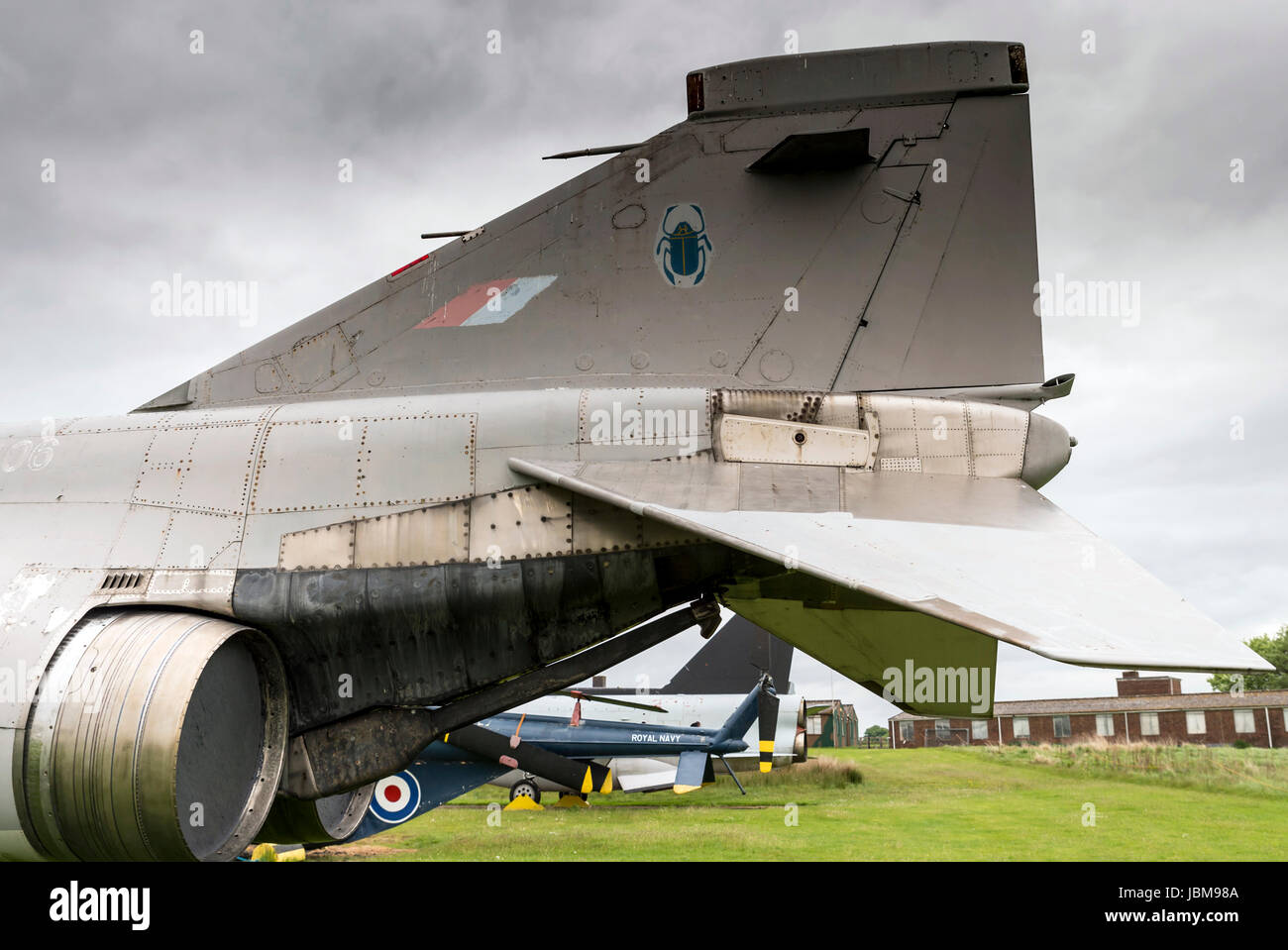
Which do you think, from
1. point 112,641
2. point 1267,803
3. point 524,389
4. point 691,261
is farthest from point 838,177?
point 1267,803

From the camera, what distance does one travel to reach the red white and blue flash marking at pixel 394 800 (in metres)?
10.5

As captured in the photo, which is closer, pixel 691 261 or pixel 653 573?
pixel 653 573

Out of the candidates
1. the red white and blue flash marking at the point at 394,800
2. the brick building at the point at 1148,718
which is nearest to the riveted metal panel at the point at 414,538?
the red white and blue flash marking at the point at 394,800

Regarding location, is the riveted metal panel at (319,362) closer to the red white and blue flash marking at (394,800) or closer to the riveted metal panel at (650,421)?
the riveted metal panel at (650,421)

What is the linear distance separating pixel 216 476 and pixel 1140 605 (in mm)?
5069

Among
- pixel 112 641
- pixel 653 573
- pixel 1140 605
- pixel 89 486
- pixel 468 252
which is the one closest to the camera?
pixel 1140 605

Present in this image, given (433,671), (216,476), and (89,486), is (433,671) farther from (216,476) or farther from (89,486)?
(89,486)

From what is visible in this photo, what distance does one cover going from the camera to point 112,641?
4.66 m

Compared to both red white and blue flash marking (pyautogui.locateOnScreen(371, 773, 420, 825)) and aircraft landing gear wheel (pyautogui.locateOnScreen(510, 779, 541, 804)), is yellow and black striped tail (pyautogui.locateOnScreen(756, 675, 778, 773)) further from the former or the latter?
red white and blue flash marking (pyautogui.locateOnScreen(371, 773, 420, 825))

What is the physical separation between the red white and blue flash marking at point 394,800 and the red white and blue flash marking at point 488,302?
661 cm

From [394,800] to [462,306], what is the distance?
24.1 ft

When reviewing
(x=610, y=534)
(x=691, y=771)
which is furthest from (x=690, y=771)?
(x=610, y=534)

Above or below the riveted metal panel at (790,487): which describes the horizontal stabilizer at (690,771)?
below

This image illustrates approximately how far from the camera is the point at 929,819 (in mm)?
14234
